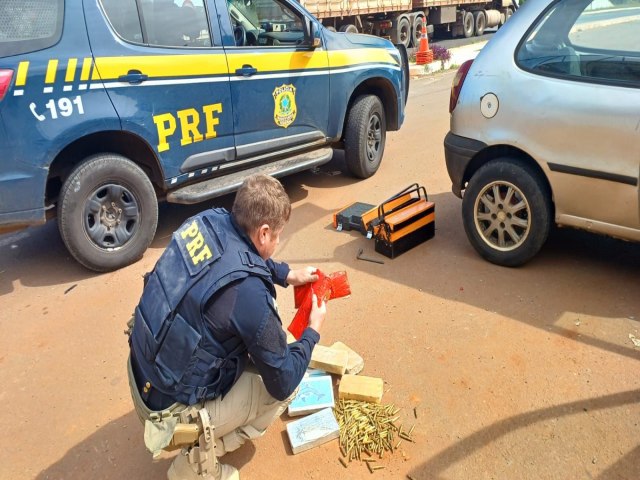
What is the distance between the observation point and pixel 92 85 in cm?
386

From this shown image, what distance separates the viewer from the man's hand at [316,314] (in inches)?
90.1

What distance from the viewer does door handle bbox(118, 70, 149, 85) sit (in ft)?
13.1

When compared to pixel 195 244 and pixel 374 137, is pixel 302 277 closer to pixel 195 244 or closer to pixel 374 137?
pixel 195 244

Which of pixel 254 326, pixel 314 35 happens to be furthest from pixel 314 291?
pixel 314 35

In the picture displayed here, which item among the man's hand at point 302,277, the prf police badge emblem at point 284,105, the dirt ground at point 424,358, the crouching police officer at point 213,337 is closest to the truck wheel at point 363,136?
the prf police badge emblem at point 284,105

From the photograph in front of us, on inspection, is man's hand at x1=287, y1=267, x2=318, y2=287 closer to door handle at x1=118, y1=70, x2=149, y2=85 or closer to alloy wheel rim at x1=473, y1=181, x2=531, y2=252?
alloy wheel rim at x1=473, y1=181, x2=531, y2=252

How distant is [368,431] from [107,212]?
2.70m

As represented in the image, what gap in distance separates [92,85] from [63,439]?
2.39m

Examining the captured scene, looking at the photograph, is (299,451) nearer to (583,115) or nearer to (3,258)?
(583,115)

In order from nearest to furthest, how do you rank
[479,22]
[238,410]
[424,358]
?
[238,410] < [424,358] < [479,22]

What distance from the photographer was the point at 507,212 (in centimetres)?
382

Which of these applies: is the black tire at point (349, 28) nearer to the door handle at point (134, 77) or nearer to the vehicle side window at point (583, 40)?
the door handle at point (134, 77)

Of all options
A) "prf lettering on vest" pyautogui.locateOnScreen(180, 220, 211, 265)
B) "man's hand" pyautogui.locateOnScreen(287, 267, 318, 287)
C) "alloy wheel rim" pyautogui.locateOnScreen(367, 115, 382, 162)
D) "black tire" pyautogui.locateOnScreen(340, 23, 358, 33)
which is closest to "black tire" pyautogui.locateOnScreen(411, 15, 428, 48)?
"black tire" pyautogui.locateOnScreen(340, 23, 358, 33)

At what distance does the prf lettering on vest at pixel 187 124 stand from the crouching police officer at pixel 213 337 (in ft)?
7.50
